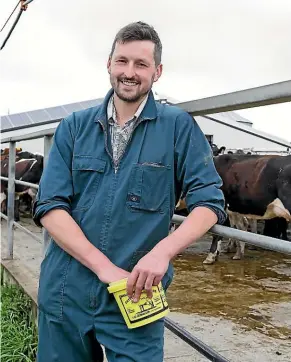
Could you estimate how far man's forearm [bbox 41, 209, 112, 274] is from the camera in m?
1.87

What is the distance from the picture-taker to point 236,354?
3.67 metres

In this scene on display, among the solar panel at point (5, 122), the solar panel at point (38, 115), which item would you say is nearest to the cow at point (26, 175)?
the solar panel at point (5, 122)

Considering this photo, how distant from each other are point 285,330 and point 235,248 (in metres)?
4.83

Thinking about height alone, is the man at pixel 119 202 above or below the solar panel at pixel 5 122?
above

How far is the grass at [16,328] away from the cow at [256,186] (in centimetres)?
358

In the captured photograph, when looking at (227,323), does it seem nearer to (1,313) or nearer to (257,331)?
(257,331)

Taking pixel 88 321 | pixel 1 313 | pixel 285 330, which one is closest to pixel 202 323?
pixel 285 330

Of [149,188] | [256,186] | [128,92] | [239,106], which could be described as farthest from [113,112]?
[256,186]

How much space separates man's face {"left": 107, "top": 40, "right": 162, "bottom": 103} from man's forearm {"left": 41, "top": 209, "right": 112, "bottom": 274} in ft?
1.58

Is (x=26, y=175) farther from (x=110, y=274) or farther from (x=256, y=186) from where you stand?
(x=110, y=274)

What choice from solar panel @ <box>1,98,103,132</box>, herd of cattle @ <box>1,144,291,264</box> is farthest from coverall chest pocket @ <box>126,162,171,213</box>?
solar panel @ <box>1,98,103,132</box>

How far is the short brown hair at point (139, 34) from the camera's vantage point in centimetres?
194

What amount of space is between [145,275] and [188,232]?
223mm

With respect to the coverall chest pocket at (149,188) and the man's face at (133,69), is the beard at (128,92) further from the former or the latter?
Answer: the coverall chest pocket at (149,188)
